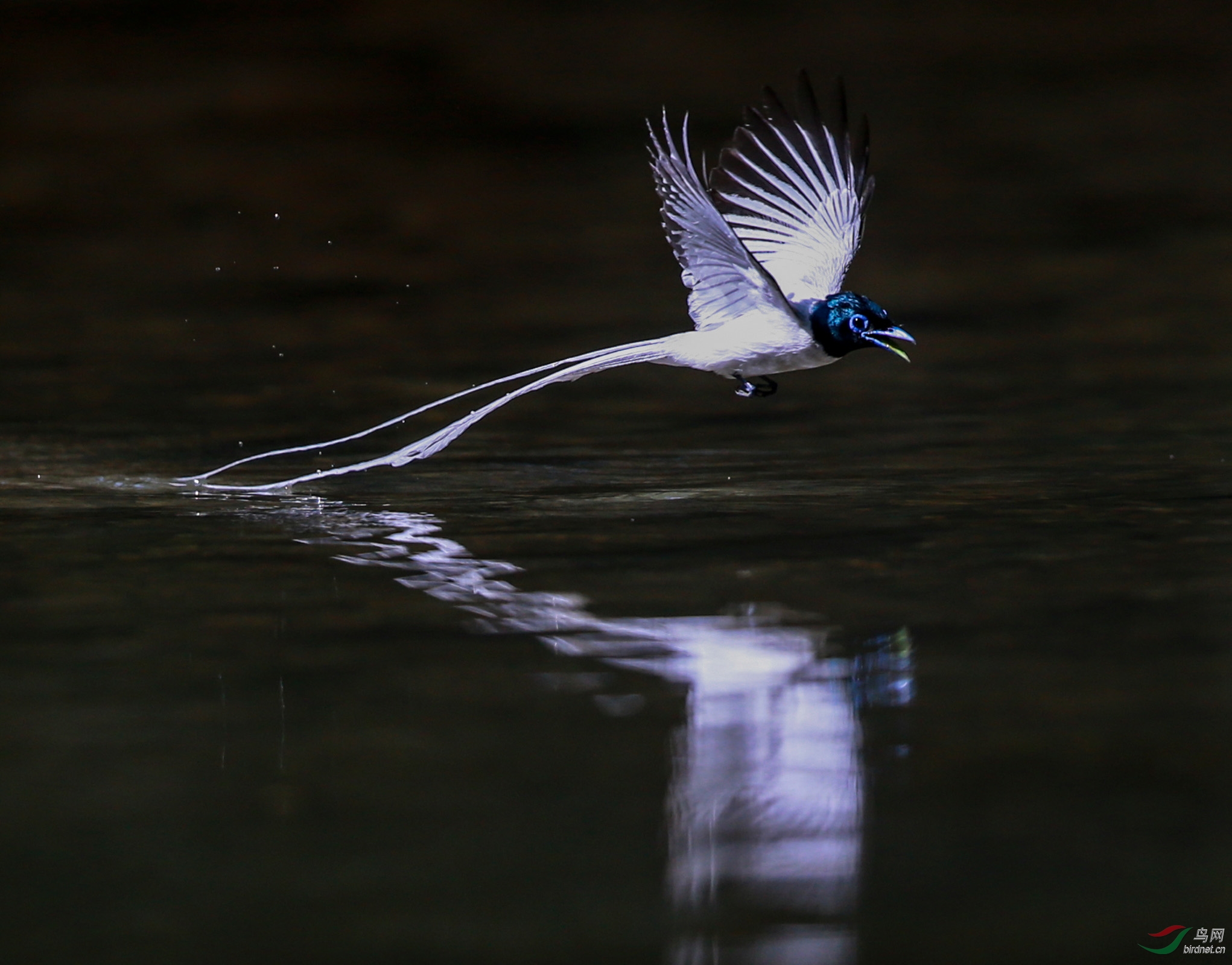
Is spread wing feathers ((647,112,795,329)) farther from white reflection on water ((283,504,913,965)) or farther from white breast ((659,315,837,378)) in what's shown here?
white reflection on water ((283,504,913,965))

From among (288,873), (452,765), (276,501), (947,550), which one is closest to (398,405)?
(276,501)

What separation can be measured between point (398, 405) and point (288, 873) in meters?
5.09

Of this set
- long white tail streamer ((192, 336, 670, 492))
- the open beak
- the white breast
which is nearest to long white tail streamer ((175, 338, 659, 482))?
long white tail streamer ((192, 336, 670, 492))

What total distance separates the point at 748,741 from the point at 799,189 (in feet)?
9.62

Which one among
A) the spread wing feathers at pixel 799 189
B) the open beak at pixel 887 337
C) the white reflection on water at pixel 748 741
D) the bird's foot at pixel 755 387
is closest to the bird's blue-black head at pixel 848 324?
the open beak at pixel 887 337

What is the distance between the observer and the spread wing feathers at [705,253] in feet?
14.6

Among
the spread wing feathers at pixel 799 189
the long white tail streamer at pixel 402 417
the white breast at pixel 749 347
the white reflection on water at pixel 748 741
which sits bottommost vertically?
the white reflection on water at pixel 748 741

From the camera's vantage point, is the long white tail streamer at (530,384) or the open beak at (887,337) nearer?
the long white tail streamer at (530,384)

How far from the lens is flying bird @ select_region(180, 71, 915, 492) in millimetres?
4777

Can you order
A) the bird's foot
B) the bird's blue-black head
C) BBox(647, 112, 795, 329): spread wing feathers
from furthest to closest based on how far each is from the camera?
the bird's foot < the bird's blue-black head < BBox(647, 112, 795, 329): spread wing feathers

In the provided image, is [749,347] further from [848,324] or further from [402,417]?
[402,417]

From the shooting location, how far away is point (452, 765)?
2.82 m

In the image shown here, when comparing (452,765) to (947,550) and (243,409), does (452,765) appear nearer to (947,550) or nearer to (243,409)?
(947,550)

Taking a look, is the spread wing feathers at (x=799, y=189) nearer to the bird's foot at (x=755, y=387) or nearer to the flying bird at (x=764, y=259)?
the flying bird at (x=764, y=259)
